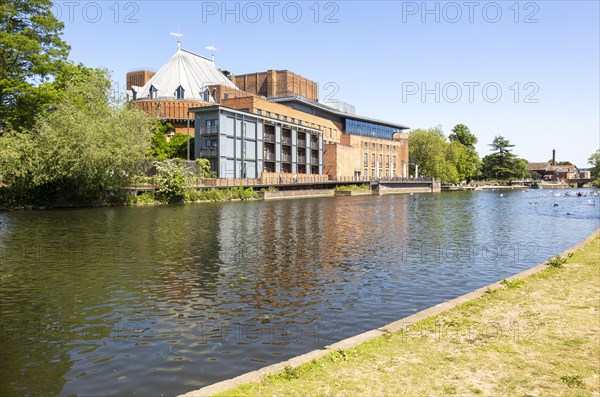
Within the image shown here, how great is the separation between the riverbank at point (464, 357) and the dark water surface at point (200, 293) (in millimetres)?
1272

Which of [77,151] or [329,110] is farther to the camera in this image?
[329,110]

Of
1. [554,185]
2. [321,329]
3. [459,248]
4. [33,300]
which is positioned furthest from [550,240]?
[554,185]

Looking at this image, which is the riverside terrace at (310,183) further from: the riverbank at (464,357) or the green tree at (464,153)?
the riverbank at (464,357)

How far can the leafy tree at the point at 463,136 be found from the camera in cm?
16431

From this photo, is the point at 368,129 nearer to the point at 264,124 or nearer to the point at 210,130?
the point at 264,124

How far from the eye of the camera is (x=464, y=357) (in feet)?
22.9

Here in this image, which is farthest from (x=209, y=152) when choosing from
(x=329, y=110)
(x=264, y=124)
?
(x=329, y=110)

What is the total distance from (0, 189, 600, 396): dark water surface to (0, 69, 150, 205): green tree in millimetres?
16875

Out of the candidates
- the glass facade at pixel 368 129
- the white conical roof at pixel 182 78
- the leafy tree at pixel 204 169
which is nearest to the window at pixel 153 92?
the white conical roof at pixel 182 78

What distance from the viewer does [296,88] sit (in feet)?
385

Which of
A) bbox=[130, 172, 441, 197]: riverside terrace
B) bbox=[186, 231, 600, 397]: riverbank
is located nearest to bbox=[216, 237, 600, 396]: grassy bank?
bbox=[186, 231, 600, 397]: riverbank

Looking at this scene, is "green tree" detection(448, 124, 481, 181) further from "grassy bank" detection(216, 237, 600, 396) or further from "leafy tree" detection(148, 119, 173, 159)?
"grassy bank" detection(216, 237, 600, 396)

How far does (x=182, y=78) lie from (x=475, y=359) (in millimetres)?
95250

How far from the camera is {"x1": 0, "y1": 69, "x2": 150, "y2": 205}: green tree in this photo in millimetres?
40250
